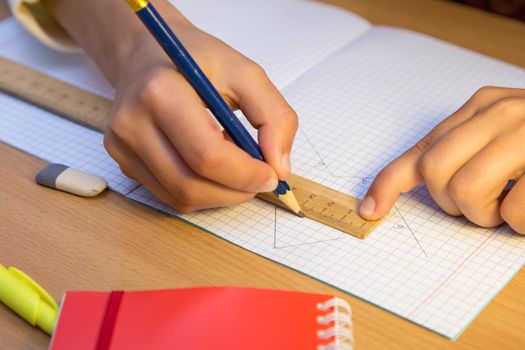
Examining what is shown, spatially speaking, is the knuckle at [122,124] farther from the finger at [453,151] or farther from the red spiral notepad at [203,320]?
the finger at [453,151]

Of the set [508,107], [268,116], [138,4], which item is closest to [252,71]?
[268,116]

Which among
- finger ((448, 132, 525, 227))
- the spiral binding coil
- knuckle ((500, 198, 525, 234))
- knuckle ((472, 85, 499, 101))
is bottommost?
knuckle ((500, 198, 525, 234))

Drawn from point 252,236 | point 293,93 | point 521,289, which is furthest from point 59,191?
point 521,289

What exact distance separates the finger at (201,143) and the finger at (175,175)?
0.05 ft

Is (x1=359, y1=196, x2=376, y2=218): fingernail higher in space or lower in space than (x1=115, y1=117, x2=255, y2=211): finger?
lower

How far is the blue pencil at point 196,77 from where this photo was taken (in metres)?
0.70

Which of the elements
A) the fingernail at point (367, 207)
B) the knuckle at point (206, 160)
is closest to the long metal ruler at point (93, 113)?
the fingernail at point (367, 207)

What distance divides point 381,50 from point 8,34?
548mm

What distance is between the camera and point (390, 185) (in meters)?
0.81

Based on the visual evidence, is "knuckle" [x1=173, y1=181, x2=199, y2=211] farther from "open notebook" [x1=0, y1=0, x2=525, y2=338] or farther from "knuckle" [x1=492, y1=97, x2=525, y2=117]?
"knuckle" [x1=492, y1=97, x2=525, y2=117]

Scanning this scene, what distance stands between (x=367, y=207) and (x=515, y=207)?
0.14 metres

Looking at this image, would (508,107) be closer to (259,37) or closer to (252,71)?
(252,71)

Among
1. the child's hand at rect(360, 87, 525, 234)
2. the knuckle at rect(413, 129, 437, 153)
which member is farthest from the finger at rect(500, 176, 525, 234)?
the knuckle at rect(413, 129, 437, 153)

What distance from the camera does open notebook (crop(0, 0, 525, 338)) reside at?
2.39 ft
